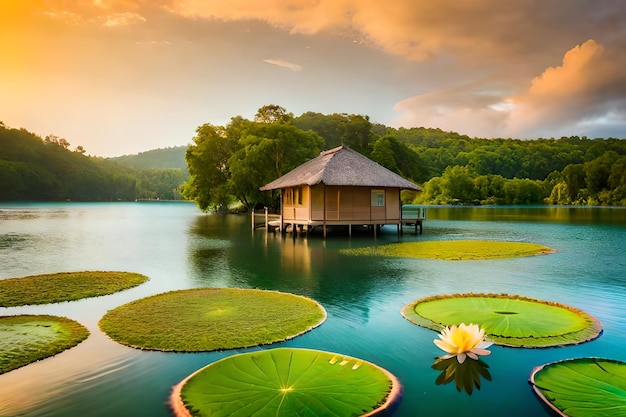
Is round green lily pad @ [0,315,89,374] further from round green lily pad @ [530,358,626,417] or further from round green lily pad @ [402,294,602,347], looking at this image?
round green lily pad @ [530,358,626,417]

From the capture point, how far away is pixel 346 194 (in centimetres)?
2611

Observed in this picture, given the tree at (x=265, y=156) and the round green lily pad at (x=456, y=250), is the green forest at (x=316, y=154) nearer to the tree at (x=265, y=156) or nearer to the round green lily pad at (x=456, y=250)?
the tree at (x=265, y=156)

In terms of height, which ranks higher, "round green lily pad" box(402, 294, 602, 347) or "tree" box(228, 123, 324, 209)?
"tree" box(228, 123, 324, 209)

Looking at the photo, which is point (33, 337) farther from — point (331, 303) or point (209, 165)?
point (209, 165)

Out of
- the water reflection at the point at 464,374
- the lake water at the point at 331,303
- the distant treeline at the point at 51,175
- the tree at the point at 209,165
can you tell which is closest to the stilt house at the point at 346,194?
the lake water at the point at 331,303

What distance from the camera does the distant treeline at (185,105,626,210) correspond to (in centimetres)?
4822

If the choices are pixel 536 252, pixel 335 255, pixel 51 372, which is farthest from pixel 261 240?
pixel 51 372

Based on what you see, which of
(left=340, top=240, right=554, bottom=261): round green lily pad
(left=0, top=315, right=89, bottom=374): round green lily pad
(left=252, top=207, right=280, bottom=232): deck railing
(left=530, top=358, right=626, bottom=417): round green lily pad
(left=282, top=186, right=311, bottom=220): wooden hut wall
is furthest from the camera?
(left=252, top=207, right=280, bottom=232): deck railing

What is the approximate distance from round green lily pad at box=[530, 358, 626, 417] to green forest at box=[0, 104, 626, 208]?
37.6 m

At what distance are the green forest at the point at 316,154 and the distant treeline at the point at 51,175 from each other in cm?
27

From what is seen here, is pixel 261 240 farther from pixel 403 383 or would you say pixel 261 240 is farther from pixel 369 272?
pixel 403 383

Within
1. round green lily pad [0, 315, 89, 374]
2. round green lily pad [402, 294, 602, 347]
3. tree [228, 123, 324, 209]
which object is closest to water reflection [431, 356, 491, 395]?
round green lily pad [402, 294, 602, 347]

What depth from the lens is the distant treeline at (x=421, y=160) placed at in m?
48.2

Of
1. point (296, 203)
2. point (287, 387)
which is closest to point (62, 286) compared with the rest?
point (287, 387)
